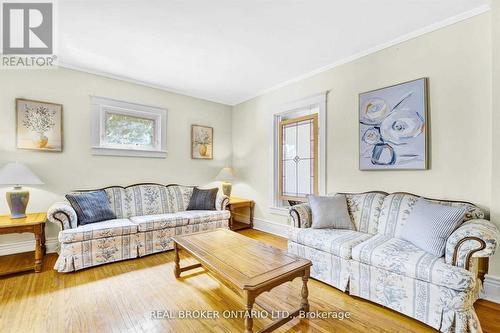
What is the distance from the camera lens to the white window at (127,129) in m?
3.53

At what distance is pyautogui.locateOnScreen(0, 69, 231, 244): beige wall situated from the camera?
2934 millimetres

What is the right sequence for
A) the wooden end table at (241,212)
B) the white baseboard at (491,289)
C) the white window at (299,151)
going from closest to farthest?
the white baseboard at (491,289) → the white window at (299,151) → the wooden end table at (241,212)

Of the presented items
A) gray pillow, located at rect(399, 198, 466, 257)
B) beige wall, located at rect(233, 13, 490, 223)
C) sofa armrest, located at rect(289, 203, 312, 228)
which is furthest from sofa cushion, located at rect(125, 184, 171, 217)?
gray pillow, located at rect(399, 198, 466, 257)

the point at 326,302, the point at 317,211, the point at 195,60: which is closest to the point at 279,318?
the point at 326,302

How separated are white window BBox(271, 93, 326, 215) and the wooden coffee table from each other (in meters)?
1.69

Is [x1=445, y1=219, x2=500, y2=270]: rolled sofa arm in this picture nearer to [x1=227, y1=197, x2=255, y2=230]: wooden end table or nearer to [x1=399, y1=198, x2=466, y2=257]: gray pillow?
[x1=399, y1=198, x2=466, y2=257]: gray pillow

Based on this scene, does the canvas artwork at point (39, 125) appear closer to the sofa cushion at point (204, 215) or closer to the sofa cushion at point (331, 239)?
the sofa cushion at point (204, 215)

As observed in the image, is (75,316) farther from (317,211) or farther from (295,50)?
(295,50)

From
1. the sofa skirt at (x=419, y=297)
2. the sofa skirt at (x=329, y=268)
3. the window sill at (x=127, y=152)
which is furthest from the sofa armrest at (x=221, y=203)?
the sofa skirt at (x=419, y=297)

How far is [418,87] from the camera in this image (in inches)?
97.0

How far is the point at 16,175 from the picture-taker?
2680mm

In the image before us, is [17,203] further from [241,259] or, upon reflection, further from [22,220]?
[241,259]

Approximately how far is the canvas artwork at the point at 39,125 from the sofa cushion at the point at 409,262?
12.9ft

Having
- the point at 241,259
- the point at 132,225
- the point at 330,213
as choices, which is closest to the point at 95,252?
the point at 132,225
